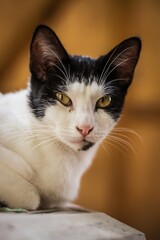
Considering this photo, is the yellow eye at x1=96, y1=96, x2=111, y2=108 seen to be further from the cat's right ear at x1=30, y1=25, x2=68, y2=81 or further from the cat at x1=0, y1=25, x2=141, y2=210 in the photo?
the cat's right ear at x1=30, y1=25, x2=68, y2=81

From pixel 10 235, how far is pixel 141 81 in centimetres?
174

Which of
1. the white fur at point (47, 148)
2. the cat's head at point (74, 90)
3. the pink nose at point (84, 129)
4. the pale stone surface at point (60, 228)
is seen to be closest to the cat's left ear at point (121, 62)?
the cat's head at point (74, 90)

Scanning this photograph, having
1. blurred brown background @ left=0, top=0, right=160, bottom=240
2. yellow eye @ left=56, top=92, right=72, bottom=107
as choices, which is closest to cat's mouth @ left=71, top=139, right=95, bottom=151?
yellow eye @ left=56, top=92, right=72, bottom=107

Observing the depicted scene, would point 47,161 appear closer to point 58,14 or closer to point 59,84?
point 59,84

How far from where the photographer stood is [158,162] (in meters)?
2.56

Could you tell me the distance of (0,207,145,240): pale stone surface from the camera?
1039mm

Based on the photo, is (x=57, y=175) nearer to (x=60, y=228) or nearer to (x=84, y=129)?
(x=84, y=129)

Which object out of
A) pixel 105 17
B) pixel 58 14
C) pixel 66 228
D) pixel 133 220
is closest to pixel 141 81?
pixel 105 17

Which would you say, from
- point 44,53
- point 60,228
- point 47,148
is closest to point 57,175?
point 47,148

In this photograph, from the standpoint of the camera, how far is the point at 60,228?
3.66 feet

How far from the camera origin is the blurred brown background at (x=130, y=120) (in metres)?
Result: 2.53

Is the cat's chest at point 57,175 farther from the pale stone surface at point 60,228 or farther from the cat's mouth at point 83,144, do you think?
the pale stone surface at point 60,228

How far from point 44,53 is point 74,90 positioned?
0.18 m

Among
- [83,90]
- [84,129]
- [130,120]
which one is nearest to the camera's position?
[84,129]
